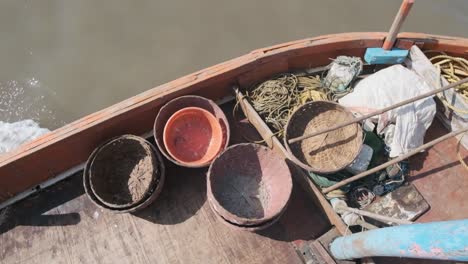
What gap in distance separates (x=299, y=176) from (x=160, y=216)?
1396mm

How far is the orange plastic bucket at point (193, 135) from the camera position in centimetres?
367

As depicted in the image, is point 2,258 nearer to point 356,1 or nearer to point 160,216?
point 160,216

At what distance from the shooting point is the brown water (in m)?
5.48

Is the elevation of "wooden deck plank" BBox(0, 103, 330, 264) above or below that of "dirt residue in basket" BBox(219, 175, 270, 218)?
below

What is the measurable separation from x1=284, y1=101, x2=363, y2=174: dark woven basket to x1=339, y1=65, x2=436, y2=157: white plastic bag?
217 mm

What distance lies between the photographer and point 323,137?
12.6 feet

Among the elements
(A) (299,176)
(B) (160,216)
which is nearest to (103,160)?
(B) (160,216)

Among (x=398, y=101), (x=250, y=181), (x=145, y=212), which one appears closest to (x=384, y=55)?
(x=398, y=101)

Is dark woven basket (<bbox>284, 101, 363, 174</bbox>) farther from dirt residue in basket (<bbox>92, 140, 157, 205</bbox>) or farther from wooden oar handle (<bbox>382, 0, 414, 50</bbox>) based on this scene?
dirt residue in basket (<bbox>92, 140, 157, 205</bbox>)

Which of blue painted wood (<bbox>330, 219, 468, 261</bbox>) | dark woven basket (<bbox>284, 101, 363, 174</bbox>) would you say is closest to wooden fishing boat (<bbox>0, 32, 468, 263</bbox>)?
dark woven basket (<bbox>284, 101, 363, 174</bbox>)

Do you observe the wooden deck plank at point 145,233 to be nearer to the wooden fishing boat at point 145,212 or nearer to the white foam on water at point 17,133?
the wooden fishing boat at point 145,212

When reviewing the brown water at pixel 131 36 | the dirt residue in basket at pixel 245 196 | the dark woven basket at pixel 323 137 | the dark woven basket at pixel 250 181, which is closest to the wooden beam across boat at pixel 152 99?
the dark woven basket at pixel 323 137

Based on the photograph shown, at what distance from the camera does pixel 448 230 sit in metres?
1.92

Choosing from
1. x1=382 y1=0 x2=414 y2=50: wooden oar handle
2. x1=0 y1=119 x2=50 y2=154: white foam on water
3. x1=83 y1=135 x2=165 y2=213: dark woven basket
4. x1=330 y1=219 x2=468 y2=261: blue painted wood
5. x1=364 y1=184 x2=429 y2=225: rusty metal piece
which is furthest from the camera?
x1=0 y1=119 x2=50 y2=154: white foam on water
